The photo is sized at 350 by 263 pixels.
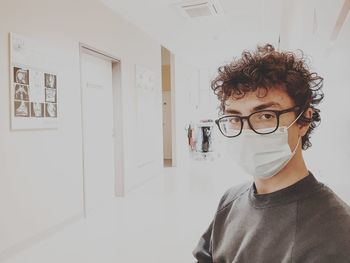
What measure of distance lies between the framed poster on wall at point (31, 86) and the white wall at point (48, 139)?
64mm

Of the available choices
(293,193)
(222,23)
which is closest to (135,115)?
(222,23)

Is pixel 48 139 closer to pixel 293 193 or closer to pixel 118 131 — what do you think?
Result: pixel 118 131

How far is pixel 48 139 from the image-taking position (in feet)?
9.89

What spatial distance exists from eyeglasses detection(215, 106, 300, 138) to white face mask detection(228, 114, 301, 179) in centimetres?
2

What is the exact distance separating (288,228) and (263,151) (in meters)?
0.34

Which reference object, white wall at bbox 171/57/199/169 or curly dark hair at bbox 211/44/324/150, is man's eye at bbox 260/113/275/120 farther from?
white wall at bbox 171/57/199/169

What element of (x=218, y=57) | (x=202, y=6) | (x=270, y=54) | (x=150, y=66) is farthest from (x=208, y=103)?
(x=270, y=54)

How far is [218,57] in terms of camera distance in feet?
27.0

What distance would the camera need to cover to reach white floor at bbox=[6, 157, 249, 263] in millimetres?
2549

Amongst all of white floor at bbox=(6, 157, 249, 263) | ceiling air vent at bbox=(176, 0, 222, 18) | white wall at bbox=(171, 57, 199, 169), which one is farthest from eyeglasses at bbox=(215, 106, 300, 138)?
white wall at bbox=(171, 57, 199, 169)

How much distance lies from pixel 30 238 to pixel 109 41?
9.10 ft

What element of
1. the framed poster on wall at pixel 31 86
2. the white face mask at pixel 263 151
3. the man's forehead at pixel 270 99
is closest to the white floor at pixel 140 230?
the white face mask at pixel 263 151

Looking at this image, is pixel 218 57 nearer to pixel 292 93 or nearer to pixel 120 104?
pixel 120 104

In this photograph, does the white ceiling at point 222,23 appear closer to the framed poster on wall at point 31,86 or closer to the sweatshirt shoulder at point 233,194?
the framed poster on wall at point 31,86
